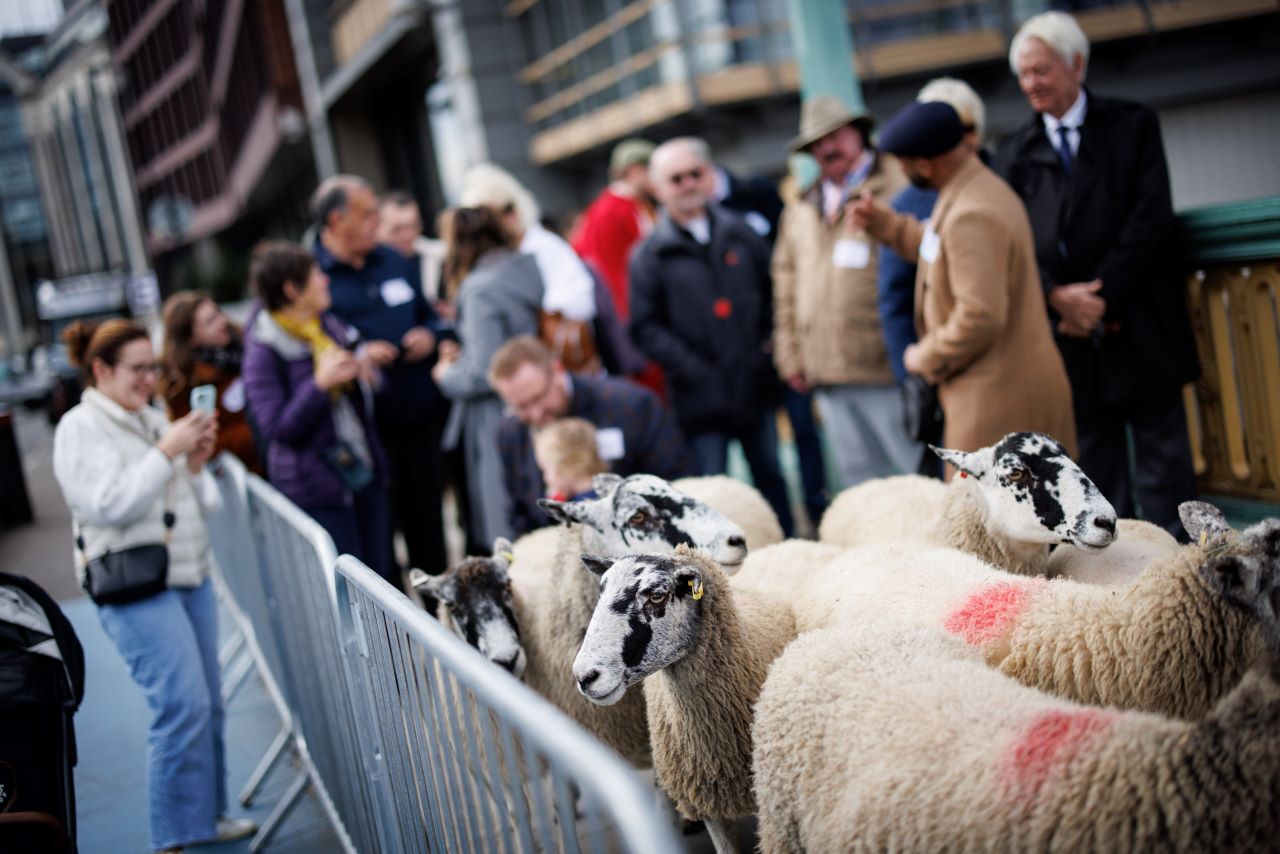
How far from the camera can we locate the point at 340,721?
3291 mm

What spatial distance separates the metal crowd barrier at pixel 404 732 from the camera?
60.3 inches

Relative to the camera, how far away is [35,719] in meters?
2.87

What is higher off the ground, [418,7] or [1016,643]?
[418,7]

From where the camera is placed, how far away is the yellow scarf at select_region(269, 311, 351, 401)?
15.4 ft

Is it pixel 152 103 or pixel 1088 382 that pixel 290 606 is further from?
pixel 152 103

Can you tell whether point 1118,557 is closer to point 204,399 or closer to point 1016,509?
point 1016,509

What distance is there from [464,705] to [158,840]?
225cm

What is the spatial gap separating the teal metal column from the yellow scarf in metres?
3.03

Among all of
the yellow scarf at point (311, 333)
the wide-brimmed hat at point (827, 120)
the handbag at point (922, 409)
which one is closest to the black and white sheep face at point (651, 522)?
the handbag at point (922, 409)

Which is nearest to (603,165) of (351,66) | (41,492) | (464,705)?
(351,66)

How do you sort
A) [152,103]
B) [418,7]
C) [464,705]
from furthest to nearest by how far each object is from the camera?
[152,103] → [418,7] → [464,705]

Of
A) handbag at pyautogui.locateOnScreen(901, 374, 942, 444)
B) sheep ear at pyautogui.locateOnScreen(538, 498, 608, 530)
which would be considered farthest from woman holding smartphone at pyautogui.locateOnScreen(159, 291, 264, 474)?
handbag at pyautogui.locateOnScreen(901, 374, 942, 444)

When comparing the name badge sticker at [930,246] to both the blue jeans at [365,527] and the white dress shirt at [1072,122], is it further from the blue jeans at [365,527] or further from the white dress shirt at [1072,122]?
the blue jeans at [365,527]

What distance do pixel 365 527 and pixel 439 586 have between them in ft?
5.60
